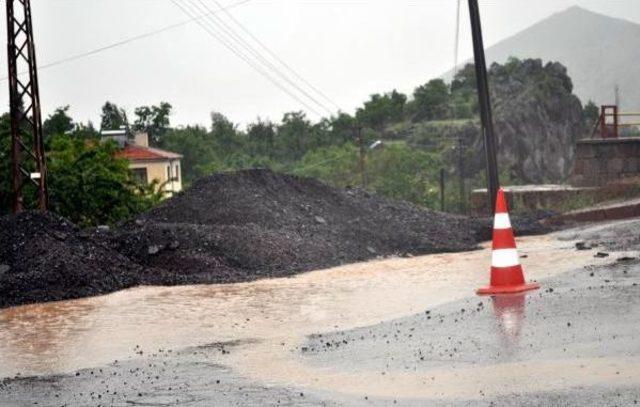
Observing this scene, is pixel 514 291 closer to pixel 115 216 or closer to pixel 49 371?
pixel 49 371

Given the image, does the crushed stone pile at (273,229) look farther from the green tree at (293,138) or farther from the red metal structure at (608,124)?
the green tree at (293,138)

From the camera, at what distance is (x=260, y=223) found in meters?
23.3

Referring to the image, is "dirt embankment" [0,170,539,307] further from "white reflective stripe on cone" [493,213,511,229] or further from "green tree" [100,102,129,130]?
"green tree" [100,102,129,130]

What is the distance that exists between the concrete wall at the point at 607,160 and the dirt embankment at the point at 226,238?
41.3 feet

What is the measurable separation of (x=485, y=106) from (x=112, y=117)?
266ft

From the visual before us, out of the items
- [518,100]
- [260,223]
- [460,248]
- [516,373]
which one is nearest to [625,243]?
[460,248]

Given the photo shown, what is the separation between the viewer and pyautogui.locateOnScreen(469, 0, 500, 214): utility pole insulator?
2626 cm

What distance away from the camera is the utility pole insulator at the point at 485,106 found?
26.3m

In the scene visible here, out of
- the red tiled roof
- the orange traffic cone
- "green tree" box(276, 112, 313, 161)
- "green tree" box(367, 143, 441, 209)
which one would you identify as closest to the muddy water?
the orange traffic cone

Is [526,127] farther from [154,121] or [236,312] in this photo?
[236,312]

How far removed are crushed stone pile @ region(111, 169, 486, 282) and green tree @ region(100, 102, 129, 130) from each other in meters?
77.4

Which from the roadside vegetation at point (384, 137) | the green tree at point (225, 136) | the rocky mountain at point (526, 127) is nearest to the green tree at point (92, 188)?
the roadside vegetation at point (384, 137)

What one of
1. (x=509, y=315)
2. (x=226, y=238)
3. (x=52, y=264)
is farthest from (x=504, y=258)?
(x=226, y=238)

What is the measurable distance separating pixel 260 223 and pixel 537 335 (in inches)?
590
